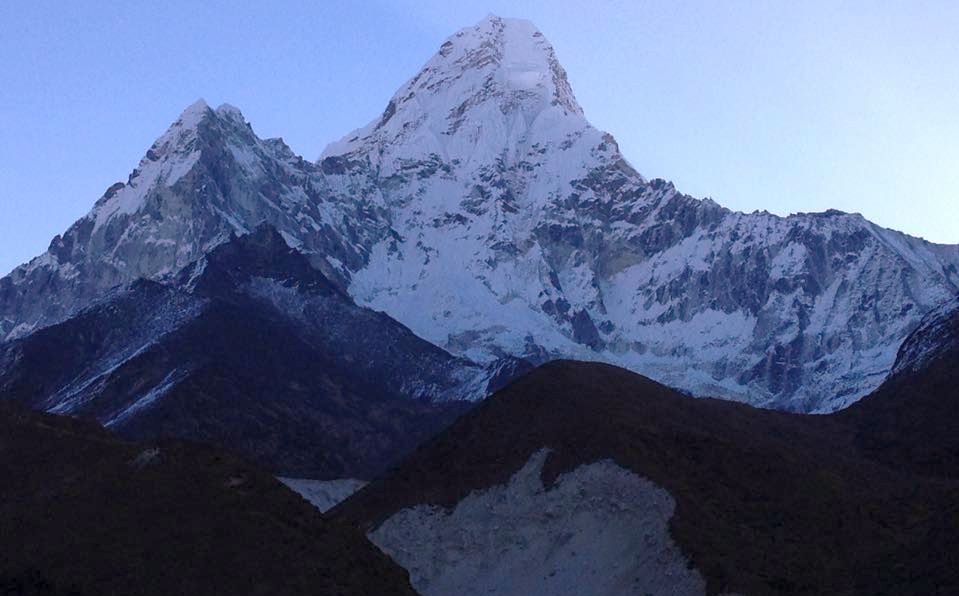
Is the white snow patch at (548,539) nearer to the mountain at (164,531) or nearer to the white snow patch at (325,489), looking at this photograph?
the mountain at (164,531)

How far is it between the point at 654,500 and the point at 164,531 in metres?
28.9

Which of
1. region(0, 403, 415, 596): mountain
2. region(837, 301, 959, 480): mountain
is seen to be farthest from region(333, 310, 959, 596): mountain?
region(0, 403, 415, 596): mountain

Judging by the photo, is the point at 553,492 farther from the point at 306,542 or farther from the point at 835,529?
the point at 306,542

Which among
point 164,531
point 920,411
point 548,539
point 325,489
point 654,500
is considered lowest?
point 920,411

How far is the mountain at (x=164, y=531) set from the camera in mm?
73938

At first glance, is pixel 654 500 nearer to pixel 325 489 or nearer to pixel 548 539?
pixel 548 539

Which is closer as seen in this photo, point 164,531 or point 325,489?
point 164,531

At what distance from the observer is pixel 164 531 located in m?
77.6

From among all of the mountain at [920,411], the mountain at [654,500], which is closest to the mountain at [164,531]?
the mountain at [654,500]

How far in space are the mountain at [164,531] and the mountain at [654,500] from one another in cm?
1551

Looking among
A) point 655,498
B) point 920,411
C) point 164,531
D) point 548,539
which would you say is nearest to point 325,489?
point 920,411

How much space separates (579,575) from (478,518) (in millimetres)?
11064

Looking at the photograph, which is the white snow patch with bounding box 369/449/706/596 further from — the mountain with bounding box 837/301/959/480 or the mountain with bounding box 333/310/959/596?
the mountain with bounding box 837/301/959/480

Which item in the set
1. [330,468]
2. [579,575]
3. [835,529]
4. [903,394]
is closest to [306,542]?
[579,575]
